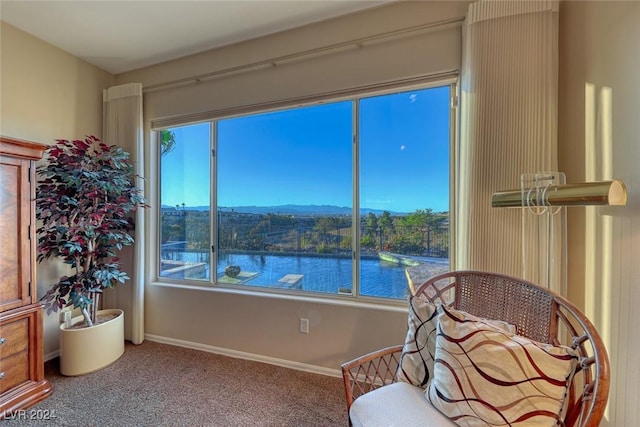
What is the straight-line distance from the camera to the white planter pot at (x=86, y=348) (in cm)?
225

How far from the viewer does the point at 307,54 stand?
2.31 m

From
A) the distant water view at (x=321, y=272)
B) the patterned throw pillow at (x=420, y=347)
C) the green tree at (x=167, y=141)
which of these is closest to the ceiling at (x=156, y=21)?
the green tree at (x=167, y=141)

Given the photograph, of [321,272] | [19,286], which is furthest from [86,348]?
[321,272]

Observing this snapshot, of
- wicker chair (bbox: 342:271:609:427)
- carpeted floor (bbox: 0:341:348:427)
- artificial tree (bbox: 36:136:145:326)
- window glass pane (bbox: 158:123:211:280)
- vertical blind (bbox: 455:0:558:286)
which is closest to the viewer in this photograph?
wicker chair (bbox: 342:271:609:427)

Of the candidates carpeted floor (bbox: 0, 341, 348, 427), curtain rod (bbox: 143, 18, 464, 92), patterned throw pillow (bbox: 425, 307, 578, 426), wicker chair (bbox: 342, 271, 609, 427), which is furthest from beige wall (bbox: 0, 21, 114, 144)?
patterned throw pillow (bbox: 425, 307, 578, 426)

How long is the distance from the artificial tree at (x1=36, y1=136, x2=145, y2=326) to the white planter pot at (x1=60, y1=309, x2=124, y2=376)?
0.42ft

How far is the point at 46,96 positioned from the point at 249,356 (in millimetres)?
2942

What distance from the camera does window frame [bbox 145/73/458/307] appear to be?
2039 mm

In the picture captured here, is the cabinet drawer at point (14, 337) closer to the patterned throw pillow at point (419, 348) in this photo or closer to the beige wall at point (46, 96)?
the beige wall at point (46, 96)

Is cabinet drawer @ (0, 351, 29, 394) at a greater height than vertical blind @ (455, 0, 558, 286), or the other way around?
vertical blind @ (455, 0, 558, 286)

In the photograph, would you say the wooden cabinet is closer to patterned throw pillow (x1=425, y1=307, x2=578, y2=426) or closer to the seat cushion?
the seat cushion

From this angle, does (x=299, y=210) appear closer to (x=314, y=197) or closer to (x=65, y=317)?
(x=314, y=197)

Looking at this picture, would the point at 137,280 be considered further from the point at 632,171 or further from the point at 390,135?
the point at 632,171

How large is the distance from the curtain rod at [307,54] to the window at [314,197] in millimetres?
388
